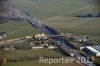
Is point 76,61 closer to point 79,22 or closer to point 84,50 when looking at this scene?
point 84,50

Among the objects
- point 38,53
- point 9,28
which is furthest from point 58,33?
point 9,28

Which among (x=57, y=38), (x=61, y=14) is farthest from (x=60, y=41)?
(x=61, y=14)

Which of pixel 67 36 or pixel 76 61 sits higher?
pixel 67 36

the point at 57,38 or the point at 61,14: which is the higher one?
the point at 61,14

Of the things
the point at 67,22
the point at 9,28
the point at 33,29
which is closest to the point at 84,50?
the point at 67,22

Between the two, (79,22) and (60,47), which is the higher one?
(79,22)

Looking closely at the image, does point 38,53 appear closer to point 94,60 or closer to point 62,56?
point 62,56

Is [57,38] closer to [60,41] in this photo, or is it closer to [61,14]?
[60,41]

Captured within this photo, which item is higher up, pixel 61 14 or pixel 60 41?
pixel 61 14

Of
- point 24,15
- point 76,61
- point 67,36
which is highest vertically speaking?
point 24,15
